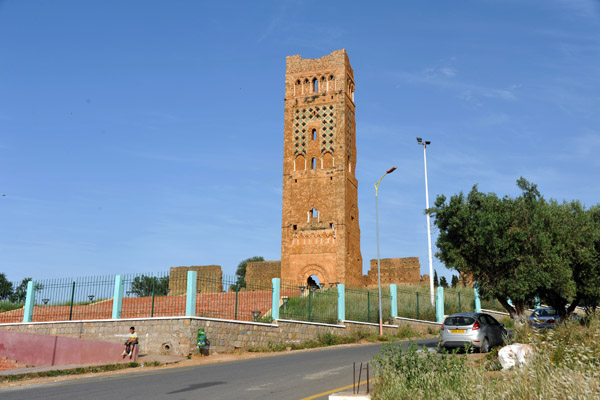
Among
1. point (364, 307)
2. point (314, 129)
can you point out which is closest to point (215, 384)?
point (364, 307)

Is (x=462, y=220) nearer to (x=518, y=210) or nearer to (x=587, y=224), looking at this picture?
(x=518, y=210)

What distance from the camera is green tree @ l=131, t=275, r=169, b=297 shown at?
19.8 meters

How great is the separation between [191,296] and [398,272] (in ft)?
97.1

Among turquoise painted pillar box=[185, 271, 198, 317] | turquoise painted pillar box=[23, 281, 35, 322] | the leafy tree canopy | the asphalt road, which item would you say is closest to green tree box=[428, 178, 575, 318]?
the leafy tree canopy

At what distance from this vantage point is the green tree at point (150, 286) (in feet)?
65.0

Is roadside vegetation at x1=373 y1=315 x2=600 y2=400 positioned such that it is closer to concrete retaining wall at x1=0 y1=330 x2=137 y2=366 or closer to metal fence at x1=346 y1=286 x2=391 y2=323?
concrete retaining wall at x1=0 y1=330 x2=137 y2=366

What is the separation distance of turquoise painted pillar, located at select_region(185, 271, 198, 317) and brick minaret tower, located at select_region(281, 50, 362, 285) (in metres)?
22.6

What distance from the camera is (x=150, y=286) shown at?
20.2 metres

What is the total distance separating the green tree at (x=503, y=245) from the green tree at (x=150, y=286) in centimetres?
1049

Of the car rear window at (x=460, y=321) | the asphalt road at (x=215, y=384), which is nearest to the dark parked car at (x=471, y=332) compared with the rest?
the car rear window at (x=460, y=321)

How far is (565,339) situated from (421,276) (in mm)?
35053

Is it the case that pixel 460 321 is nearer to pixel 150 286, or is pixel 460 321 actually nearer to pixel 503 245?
pixel 503 245

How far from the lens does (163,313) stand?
1991 centimetres

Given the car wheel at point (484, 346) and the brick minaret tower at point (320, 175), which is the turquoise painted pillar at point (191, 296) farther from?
the brick minaret tower at point (320, 175)
